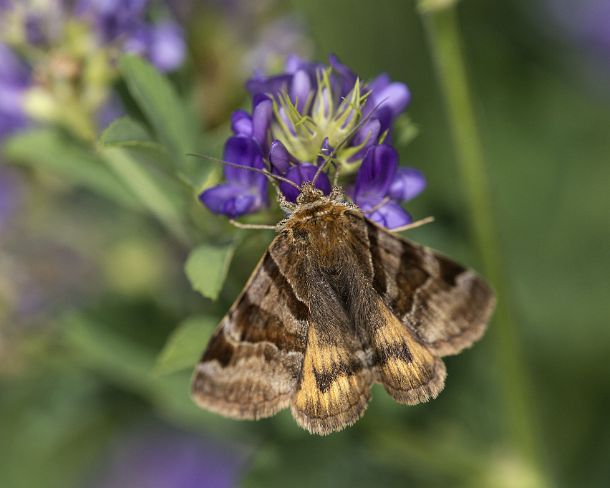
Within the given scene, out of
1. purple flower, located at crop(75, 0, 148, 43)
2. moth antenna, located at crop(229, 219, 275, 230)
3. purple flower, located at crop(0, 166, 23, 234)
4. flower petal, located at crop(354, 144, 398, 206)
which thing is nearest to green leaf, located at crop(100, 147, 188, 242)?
moth antenna, located at crop(229, 219, 275, 230)

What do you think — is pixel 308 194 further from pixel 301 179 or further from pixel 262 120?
pixel 262 120

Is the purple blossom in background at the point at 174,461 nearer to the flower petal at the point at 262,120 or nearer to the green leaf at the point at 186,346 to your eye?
the green leaf at the point at 186,346

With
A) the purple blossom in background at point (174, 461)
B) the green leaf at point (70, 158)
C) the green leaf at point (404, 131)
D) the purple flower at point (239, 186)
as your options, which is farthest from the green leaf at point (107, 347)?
the purple blossom in background at point (174, 461)

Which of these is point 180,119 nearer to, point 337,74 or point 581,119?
point 337,74

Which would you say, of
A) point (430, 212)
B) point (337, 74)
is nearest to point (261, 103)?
point (337, 74)

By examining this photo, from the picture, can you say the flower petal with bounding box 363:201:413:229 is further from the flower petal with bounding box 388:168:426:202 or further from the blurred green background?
the blurred green background

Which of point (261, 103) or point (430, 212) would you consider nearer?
point (261, 103)

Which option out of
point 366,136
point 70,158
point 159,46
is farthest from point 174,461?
point 366,136
